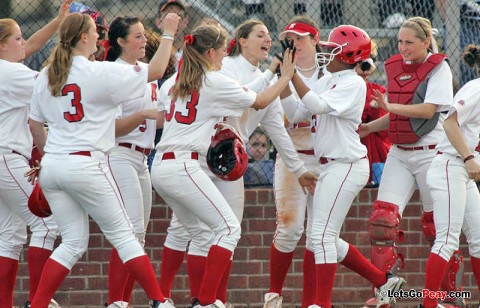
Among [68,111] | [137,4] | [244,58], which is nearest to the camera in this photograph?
[68,111]

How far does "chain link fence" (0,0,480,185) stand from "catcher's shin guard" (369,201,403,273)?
2249 millimetres

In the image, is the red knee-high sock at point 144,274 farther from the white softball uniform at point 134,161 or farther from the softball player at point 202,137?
the white softball uniform at point 134,161

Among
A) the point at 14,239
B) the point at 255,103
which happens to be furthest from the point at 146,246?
the point at 255,103

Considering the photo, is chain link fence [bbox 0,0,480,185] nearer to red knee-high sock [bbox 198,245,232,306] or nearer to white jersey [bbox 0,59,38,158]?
white jersey [bbox 0,59,38,158]

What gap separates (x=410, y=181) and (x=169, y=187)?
1.84 metres

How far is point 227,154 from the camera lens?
296 inches

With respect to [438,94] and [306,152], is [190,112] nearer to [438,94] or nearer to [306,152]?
[306,152]

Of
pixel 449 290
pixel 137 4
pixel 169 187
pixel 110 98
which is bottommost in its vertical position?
pixel 449 290

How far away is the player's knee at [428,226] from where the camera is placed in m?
8.26

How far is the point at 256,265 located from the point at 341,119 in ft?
5.69

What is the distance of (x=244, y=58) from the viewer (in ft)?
26.6

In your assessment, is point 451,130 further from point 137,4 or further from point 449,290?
point 137,4

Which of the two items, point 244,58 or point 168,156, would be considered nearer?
point 168,156

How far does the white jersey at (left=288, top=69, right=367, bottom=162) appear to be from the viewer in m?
7.64
